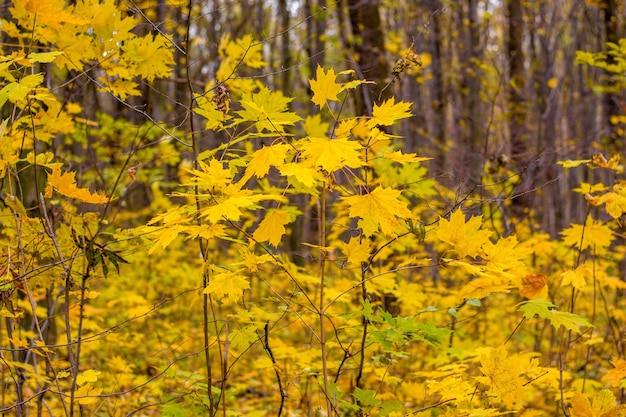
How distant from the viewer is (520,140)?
736 centimetres

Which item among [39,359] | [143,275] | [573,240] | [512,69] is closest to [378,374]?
[573,240]

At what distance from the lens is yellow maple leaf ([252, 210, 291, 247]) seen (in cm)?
192

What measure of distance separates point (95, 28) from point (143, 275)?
4.70 meters

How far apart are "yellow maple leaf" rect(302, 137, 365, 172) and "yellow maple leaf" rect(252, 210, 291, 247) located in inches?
8.5

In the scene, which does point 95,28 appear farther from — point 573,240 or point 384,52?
point 384,52

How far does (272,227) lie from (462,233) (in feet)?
2.16

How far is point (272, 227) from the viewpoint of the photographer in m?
1.94

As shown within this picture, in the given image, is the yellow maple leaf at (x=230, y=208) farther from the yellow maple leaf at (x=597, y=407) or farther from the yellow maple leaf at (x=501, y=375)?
the yellow maple leaf at (x=597, y=407)

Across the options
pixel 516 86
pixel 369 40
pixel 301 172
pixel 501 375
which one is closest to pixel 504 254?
pixel 501 375

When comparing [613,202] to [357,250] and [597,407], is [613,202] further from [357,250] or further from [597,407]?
[357,250]

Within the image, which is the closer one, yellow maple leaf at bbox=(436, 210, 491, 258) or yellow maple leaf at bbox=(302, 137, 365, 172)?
yellow maple leaf at bbox=(302, 137, 365, 172)

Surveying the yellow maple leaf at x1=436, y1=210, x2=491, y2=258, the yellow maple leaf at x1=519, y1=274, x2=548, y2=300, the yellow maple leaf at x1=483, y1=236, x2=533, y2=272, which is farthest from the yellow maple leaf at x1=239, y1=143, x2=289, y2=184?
the yellow maple leaf at x1=519, y1=274, x2=548, y2=300

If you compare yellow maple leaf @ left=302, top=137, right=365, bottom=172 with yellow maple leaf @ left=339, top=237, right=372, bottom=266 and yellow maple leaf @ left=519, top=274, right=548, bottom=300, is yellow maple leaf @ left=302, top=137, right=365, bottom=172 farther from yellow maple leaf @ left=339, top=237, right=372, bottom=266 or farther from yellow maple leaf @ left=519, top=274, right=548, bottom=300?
yellow maple leaf @ left=519, top=274, right=548, bottom=300

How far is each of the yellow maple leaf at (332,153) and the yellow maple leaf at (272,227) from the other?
0.22 meters
